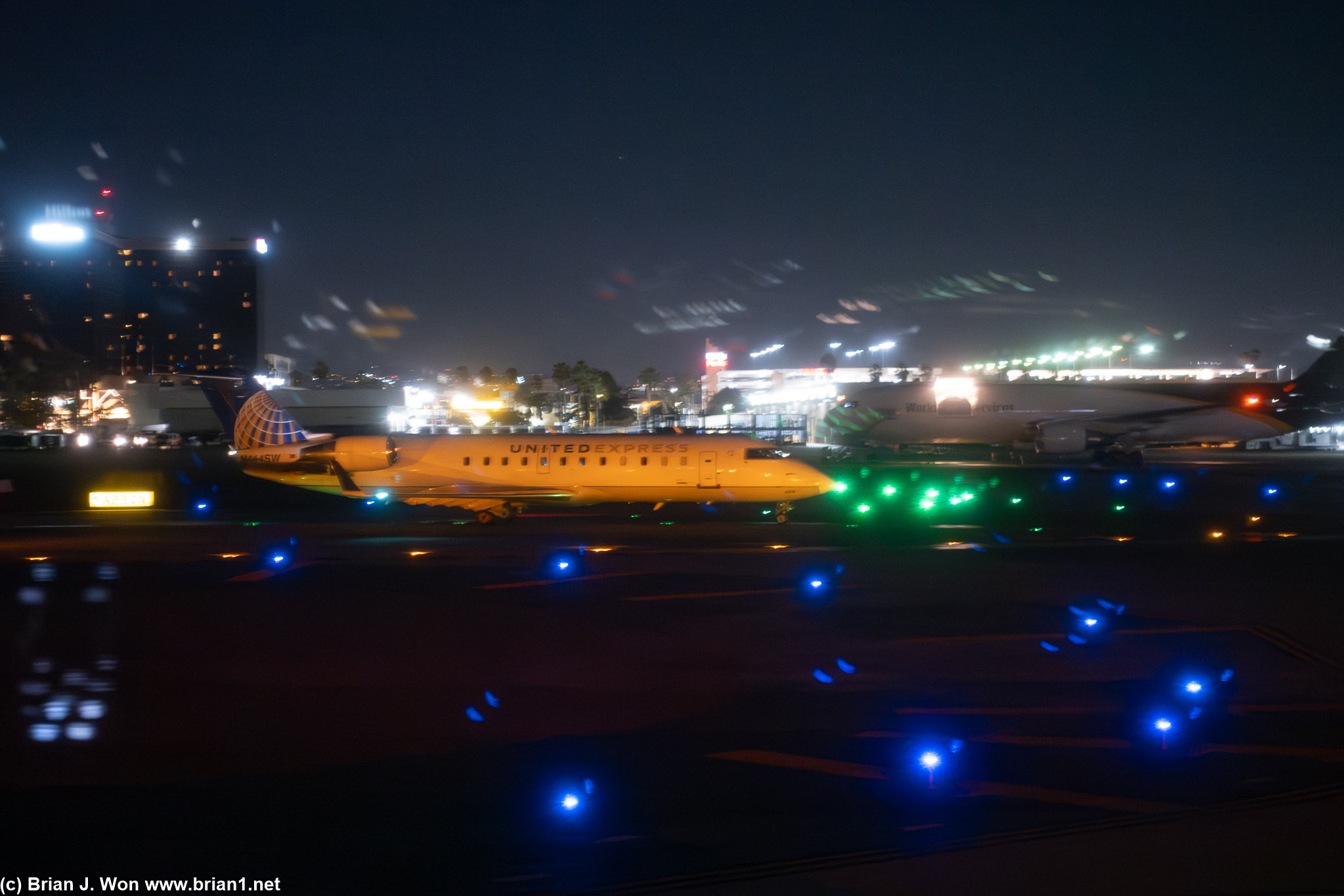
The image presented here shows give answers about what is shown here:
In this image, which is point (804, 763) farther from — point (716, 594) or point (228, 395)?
point (228, 395)

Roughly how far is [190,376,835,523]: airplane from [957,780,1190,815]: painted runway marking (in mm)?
16843

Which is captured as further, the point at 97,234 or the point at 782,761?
the point at 97,234

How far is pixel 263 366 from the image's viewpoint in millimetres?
149875

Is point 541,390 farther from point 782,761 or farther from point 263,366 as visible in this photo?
point 782,761

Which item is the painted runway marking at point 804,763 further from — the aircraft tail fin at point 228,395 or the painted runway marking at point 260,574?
the aircraft tail fin at point 228,395

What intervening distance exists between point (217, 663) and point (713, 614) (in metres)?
6.42

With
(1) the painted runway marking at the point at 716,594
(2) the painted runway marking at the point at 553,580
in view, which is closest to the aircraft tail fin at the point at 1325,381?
(1) the painted runway marking at the point at 716,594

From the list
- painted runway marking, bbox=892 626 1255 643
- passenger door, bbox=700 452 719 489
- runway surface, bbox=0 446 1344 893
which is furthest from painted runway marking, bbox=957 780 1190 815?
passenger door, bbox=700 452 719 489

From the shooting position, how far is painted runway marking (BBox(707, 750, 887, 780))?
6.75 meters

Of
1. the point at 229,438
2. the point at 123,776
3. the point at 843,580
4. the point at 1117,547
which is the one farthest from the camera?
the point at 229,438

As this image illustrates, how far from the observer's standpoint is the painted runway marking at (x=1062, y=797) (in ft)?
19.8

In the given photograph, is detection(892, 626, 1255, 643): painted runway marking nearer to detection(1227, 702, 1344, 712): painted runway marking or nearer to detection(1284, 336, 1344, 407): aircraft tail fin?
detection(1227, 702, 1344, 712): painted runway marking

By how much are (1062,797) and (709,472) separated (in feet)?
58.3

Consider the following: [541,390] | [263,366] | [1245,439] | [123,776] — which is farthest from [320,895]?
[263,366]
